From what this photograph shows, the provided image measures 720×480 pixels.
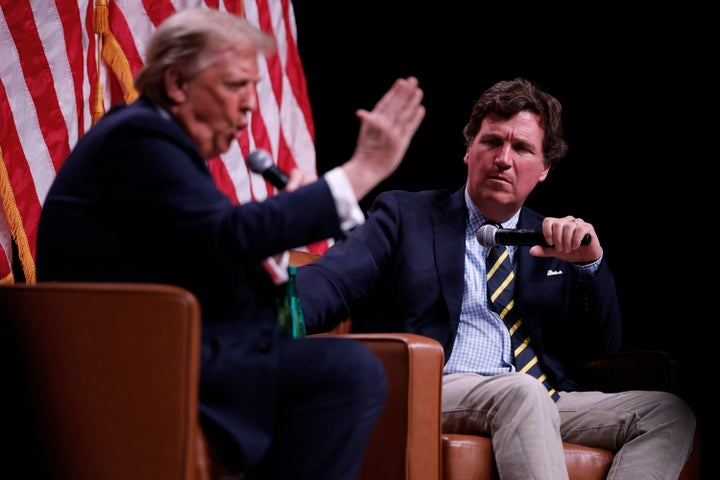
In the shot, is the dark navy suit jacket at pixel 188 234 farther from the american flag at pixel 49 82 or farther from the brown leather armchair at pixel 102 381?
the american flag at pixel 49 82

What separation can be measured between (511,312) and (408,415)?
2.23 ft

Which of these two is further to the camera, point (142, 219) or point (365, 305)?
point (365, 305)

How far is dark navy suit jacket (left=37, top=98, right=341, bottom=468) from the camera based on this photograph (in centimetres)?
133

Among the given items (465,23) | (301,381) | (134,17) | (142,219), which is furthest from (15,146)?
(465,23)

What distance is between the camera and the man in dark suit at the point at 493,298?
2027 millimetres

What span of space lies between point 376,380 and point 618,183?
2056 mm

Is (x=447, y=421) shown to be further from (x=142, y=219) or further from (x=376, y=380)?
(x=142, y=219)

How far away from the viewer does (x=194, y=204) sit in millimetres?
1328

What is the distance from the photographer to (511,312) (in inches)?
90.7

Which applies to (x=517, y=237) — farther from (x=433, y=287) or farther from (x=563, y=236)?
(x=433, y=287)

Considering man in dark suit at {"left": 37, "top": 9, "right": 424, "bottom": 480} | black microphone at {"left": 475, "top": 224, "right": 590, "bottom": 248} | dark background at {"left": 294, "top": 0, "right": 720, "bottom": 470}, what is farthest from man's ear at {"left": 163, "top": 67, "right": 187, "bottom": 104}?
dark background at {"left": 294, "top": 0, "right": 720, "bottom": 470}

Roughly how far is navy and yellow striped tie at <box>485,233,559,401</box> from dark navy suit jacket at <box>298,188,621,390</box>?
0.9 inches

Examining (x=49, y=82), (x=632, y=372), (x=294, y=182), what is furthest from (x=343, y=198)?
(x=49, y=82)

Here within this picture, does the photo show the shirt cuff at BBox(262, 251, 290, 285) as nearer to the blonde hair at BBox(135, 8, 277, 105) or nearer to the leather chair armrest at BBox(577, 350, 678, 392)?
the blonde hair at BBox(135, 8, 277, 105)
